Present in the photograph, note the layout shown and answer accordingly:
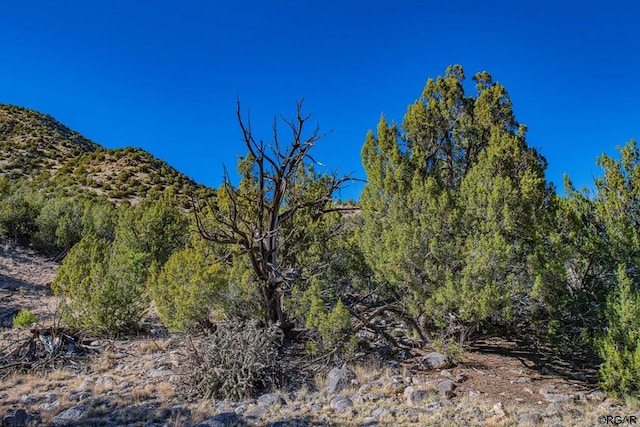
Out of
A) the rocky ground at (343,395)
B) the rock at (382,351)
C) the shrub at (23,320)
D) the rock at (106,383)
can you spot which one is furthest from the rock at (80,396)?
the rock at (382,351)

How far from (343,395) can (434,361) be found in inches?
81.3

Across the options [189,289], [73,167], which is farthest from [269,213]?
[73,167]

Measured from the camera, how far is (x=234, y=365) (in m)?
6.54

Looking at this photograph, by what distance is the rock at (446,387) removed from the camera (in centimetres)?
621

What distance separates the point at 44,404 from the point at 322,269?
5.29 meters

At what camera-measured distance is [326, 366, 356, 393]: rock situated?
6553 mm

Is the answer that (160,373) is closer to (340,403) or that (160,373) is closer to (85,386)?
(85,386)

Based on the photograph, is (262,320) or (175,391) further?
(262,320)

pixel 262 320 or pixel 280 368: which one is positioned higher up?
pixel 262 320

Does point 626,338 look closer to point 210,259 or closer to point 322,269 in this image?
point 322,269

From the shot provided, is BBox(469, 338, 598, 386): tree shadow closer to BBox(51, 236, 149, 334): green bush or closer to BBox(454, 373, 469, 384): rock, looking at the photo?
BBox(454, 373, 469, 384): rock

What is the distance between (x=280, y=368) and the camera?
700 cm

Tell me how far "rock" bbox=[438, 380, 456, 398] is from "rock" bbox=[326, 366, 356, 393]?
Result: 1.41 m

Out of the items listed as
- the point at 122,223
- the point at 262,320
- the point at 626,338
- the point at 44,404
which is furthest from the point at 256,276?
the point at 122,223
